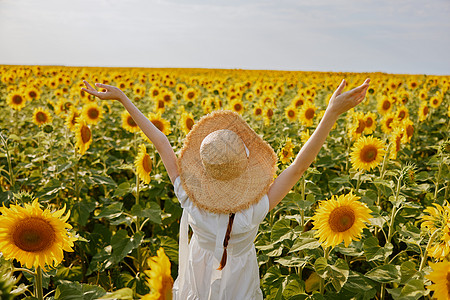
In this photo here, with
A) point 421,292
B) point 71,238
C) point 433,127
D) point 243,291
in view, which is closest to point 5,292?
point 71,238

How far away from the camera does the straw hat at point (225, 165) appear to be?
1.85m

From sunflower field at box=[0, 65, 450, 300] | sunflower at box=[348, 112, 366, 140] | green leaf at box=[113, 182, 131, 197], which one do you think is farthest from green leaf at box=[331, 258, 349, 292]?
sunflower at box=[348, 112, 366, 140]

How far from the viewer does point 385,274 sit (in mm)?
2447

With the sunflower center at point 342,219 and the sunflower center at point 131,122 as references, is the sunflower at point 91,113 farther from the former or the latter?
the sunflower center at point 342,219

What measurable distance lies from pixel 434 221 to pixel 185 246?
60.2 inches

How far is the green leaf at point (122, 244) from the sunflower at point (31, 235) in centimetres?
130

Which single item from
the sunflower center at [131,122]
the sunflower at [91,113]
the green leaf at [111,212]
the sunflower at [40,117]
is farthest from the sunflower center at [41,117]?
the green leaf at [111,212]

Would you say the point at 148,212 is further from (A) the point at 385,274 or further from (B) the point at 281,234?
(A) the point at 385,274

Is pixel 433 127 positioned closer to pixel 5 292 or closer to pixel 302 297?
pixel 302 297

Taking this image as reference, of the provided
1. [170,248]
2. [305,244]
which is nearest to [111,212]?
[170,248]

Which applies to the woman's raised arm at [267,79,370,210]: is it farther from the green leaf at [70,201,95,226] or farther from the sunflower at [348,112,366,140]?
the sunflower at [348,112,366,140]

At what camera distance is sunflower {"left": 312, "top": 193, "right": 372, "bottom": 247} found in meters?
2.33

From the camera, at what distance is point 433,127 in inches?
306

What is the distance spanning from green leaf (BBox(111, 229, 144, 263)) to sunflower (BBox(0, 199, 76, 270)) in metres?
1.30
